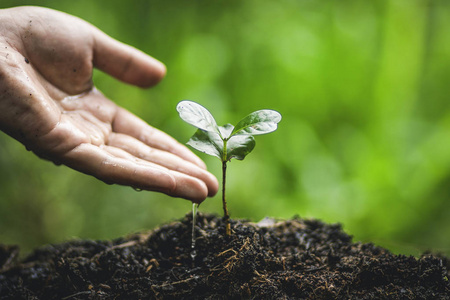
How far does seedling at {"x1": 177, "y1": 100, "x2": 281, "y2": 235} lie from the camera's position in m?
0.97

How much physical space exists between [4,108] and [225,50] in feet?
5.57

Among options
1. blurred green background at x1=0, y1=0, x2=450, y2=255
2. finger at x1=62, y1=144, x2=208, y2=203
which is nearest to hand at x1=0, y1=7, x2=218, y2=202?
finger at x1=62, y1=144, x2=208, y2=203

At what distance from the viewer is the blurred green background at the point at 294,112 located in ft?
7.10

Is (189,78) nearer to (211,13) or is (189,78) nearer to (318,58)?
(211,13)

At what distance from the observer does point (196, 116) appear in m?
0.97

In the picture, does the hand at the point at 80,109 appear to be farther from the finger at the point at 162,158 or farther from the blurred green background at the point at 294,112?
the blurred green background at the point at 294,112

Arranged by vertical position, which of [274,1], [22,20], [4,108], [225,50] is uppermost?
[274,1]

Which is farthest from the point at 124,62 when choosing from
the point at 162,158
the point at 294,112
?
the point at 294,112

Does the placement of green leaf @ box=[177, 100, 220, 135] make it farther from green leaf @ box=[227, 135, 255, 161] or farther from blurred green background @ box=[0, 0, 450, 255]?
blurred green background @ box=[0, 0, 450, 255]

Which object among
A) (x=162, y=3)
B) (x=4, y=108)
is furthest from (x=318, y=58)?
(x=4, y=108)

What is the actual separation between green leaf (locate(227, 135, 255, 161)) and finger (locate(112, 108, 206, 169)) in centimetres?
24

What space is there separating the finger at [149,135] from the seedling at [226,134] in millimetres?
224

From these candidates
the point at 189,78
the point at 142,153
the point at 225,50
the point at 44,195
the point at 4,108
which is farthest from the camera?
the point at 225,50

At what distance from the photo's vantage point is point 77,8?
2.39 m
